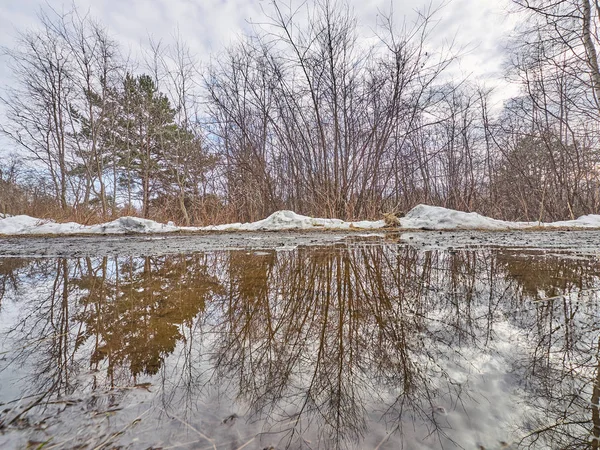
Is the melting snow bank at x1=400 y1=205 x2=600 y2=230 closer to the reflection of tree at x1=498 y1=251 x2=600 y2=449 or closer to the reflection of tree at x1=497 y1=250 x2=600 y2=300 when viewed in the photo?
the reflection of tree at x1=497 y1=250 x2=600 y2=300

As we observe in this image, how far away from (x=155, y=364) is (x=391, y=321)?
2.61 ft

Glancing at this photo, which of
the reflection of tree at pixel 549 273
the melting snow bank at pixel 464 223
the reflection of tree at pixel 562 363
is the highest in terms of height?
the melting snow bank at pixel 464 223

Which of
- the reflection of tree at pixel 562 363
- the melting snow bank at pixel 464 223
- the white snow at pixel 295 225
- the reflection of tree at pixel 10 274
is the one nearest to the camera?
the reflection of tree at pixel 562 363

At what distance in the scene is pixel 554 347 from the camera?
30.9 inches

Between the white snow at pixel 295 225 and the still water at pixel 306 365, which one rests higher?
the white snow at pixel 295 225

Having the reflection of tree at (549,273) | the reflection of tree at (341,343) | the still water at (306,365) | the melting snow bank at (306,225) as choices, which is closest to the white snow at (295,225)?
the melting snow bank at (306,225)

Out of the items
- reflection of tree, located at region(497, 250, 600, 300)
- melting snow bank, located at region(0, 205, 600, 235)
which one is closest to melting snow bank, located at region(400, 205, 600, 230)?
melting snow bank, located at region(0, 205, 600, 235)

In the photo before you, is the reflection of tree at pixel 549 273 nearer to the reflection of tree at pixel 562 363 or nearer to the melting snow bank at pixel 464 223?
the reflection of tree at pixel 562 363

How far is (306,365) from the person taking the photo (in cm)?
73

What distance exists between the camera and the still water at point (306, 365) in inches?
19.4

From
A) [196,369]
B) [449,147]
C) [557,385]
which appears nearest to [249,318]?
[196,369]

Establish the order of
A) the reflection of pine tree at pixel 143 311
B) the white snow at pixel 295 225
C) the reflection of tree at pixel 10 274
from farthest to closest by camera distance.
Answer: the white snow at pixel 295 225 → the reflection of tree at pixel 10 274 → the reflection of pine tree at pixel 143 311

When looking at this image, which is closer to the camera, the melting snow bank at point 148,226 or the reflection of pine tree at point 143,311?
the reflection of pine tree at point 143,311

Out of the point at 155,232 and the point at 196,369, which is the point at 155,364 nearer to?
the point at 196,369
